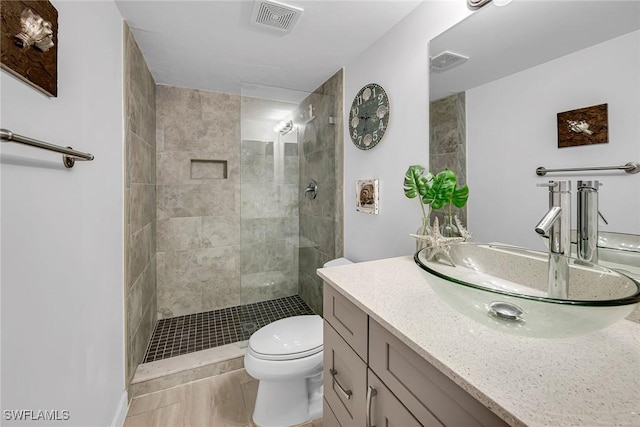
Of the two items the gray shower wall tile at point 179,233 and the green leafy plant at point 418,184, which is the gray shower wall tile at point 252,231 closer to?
→ the gray shower wall tile at point 179,233

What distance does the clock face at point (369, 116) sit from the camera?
1.58 metres

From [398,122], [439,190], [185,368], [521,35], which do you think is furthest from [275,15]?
[185,368]

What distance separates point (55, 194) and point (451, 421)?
124cm

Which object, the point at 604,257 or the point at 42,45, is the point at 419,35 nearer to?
the point at 604,257

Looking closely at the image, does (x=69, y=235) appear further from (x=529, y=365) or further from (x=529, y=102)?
(x=529, y=102)

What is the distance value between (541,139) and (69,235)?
1.65m

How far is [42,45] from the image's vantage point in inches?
28.7

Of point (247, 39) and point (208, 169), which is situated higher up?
point (247, 39)

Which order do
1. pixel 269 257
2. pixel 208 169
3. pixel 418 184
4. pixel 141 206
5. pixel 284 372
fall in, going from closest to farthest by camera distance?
pixel 418 184 < pixel 284 372 < pixel 141 206 < pixel 269 257 < pixel 208 169

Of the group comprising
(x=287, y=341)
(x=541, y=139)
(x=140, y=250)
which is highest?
(x=541, y=139)

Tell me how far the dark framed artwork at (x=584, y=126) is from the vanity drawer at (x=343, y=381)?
928mm

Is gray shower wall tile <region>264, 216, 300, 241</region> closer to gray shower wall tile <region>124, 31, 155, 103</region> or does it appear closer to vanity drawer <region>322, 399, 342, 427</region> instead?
gray shower wall tile <region>124, 31, 155, 103</region>

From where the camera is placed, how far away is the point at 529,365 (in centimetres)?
49

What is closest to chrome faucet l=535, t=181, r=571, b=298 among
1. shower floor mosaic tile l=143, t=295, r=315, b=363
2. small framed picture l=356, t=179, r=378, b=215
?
small framed picture l=356, t=179, r=378, b=215
